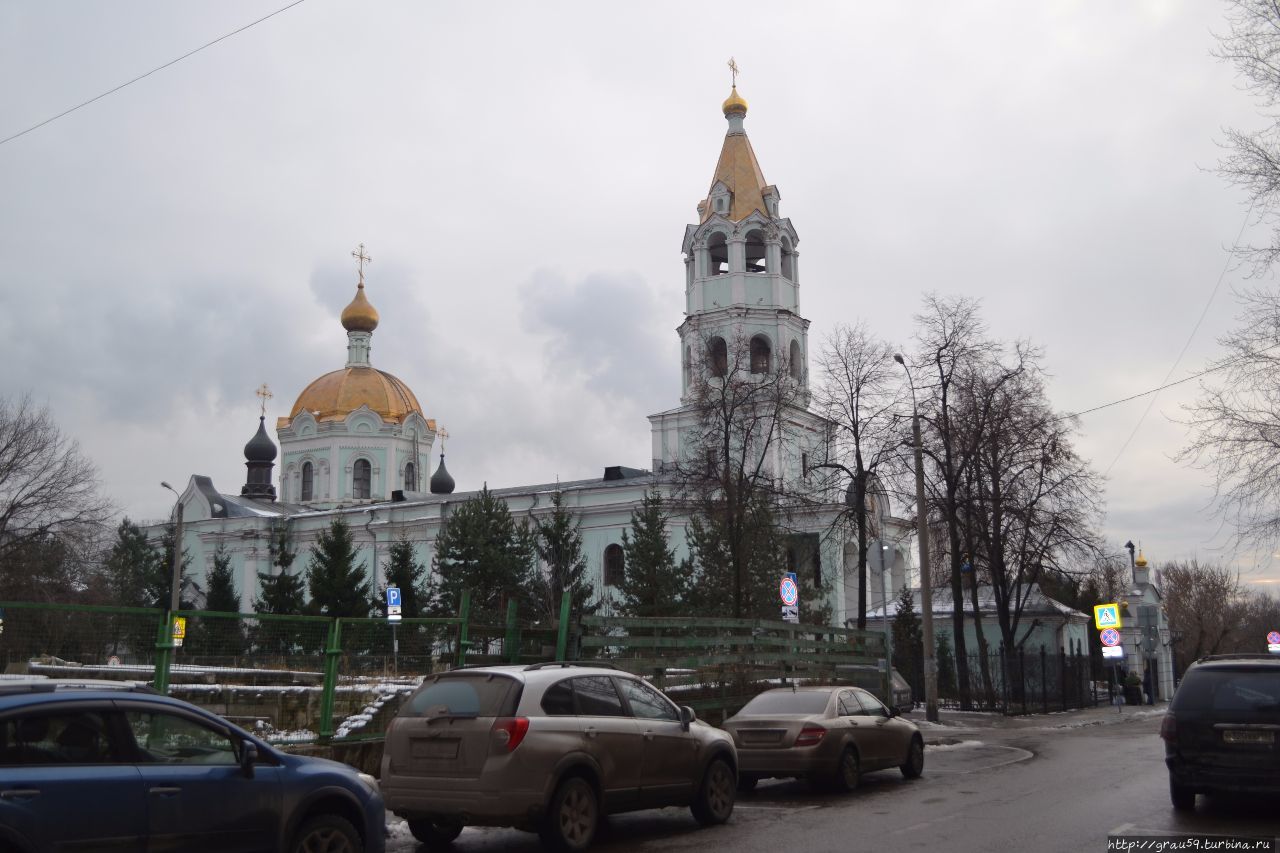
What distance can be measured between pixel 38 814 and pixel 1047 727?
25369 millimetres

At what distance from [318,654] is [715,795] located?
4.93 meters

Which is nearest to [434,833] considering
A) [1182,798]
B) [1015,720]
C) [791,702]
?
[791,702]

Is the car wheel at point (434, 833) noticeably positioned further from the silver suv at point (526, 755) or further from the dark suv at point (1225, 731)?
the dark suv at point (1225, 731)

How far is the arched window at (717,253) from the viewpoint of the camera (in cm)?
5475

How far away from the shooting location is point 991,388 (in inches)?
1264

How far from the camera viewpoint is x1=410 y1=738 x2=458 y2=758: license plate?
9.31m

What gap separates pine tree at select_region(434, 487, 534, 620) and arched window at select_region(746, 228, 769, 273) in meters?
16.9

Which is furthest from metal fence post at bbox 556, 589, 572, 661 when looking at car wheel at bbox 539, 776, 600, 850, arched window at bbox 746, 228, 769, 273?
arched window at bbox 746, 228, 769, 273

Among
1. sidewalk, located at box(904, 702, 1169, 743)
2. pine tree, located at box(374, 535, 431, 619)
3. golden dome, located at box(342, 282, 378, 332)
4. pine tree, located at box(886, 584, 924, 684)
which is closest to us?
sidewalk, located at box(904, 702, 1169, 743)

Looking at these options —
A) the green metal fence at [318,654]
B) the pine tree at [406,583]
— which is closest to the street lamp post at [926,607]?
the green metal fence at [318,654]

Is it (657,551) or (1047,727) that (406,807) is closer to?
(1047,727)

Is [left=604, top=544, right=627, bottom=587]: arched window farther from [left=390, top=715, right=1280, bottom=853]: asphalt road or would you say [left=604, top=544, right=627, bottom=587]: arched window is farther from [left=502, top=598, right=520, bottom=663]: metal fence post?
[left=502, top=598, right=520, bottom=663]: metal fence post

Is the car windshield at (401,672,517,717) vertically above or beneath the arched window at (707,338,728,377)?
beneath

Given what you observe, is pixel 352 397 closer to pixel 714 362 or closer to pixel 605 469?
pixel 605 469
